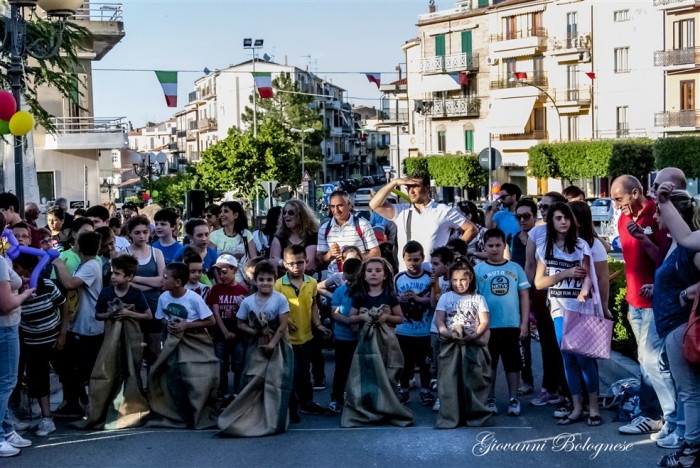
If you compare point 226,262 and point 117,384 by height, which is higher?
point 226,262

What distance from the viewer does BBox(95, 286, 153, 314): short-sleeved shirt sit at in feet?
27.9

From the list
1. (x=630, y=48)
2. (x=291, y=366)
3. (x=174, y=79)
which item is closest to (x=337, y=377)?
(x=291, y=366)

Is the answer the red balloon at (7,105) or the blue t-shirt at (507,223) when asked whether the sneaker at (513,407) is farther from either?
the red balloon at (7,105)

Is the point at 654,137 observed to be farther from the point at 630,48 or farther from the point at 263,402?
the point at 263,402

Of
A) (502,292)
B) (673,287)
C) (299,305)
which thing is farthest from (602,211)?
(673,287)

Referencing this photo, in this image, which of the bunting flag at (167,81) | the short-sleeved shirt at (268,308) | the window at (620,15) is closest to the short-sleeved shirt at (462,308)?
the short-sleeved shirt at (268,308)

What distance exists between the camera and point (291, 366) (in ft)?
27.6

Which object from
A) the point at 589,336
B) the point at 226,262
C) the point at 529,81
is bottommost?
the point at 589,336

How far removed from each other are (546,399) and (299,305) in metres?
2.38

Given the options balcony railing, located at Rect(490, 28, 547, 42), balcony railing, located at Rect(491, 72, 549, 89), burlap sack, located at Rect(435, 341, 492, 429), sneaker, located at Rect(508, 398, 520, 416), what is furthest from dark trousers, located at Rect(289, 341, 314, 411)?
balcony railing, located at Rect(490, 28, 547, 42)

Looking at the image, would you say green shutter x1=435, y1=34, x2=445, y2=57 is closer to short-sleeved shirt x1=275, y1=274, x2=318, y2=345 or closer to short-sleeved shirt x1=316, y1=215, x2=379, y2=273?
short-sleeved shirt x1=316, y1=215, x2=379, y2=273

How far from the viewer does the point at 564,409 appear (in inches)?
334

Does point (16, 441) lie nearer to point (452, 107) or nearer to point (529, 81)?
point (529, 81)

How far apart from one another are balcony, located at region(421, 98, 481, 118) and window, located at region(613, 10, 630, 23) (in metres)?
13.0
